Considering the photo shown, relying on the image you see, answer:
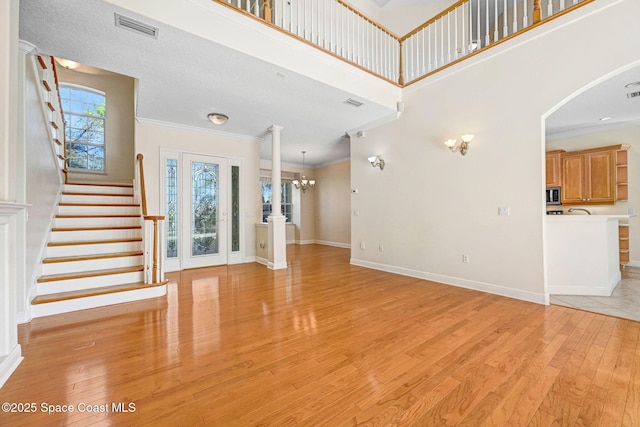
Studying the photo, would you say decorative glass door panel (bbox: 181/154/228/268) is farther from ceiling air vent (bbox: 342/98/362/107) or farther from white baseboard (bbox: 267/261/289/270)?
ceiling air vent (bbox: 342/98/362/107)

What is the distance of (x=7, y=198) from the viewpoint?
189 cm

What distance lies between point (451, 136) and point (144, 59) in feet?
14.1

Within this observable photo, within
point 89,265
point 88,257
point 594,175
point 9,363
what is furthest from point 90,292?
point 594,175

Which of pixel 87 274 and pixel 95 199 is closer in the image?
pixel 87 274

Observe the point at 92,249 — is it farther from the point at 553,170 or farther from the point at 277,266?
the point at 553,170

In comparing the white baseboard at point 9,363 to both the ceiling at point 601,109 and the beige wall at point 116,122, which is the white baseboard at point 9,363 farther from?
the ceiling at point 601,109

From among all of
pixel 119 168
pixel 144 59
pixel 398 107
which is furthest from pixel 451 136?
pixel 119 168

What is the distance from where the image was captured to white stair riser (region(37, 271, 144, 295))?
300 centimetres

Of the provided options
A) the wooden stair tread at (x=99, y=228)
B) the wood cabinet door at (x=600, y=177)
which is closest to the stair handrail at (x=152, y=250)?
the wooden stair tread at (x=99, y=228)

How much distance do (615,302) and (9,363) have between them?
601 cm

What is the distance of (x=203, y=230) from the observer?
18.1 feet

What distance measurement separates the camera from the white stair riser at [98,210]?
4.20 metres

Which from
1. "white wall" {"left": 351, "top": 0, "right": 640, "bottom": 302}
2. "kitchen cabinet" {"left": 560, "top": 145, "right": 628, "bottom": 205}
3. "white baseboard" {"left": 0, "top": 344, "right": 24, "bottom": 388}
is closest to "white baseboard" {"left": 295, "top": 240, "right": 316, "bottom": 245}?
"white wall" {"left": 351, "top": 0, "right": 640, "bottom": 302}

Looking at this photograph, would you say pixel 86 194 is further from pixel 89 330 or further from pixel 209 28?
pixel 209 28
